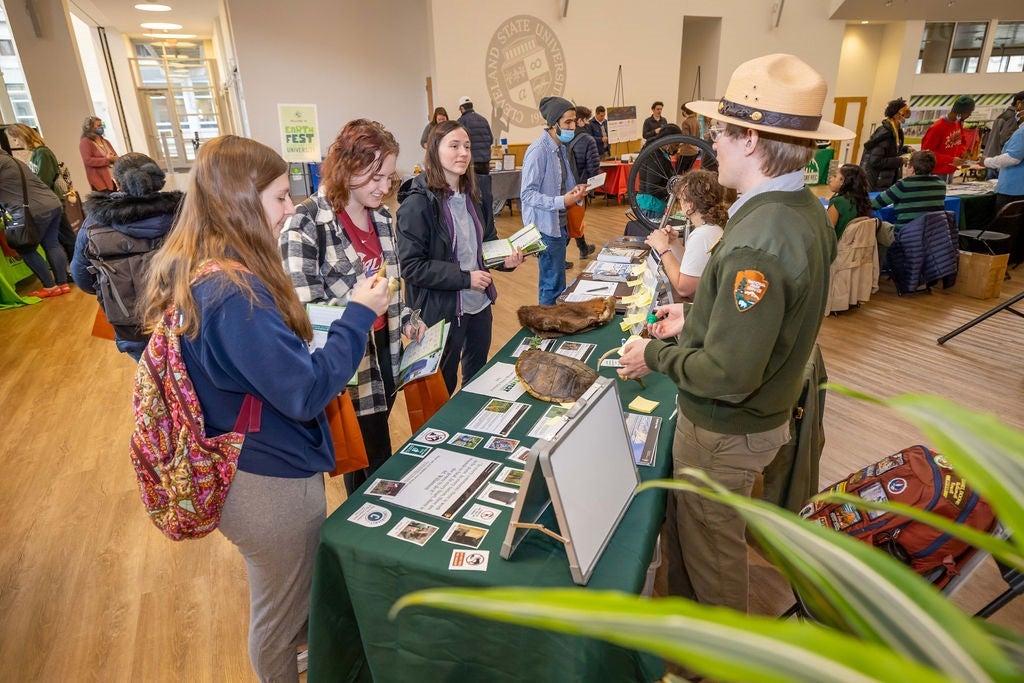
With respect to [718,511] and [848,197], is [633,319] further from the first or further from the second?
[848,197]

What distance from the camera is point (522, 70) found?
358 inches

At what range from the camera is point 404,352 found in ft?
6.59

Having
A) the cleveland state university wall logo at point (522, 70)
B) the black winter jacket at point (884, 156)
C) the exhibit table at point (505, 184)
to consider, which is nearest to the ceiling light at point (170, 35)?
the cleveland state university wall logo at point (522, 70)

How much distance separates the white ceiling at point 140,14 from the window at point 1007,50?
53.9 feet

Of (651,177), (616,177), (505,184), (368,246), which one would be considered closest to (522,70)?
(616,177)

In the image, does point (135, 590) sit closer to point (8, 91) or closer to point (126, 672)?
point (126, 672)

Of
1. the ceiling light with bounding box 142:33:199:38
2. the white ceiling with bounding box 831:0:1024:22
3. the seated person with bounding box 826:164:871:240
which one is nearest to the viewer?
the seated person with bounding box 826:164:871:240

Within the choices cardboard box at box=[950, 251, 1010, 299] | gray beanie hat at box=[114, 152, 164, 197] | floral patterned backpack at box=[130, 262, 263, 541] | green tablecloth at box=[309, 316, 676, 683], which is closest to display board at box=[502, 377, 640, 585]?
green tablecloth at box=[309, 316, 676, 683]

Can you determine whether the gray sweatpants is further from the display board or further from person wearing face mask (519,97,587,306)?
person wearing face mask (519,97,587,306)

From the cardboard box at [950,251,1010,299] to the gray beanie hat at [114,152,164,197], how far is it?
5856 mm

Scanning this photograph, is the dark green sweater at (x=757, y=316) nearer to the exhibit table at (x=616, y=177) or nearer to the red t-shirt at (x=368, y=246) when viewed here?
the red t-shirt at (x=368, y=246)

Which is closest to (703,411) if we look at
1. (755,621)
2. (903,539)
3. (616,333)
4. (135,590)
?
(903,539)

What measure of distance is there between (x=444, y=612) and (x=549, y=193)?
3.00 meters

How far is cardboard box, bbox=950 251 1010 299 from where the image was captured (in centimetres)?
462
